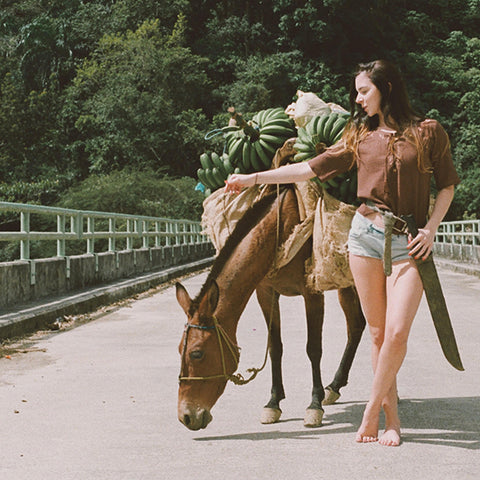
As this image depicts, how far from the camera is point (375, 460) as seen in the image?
177 inches

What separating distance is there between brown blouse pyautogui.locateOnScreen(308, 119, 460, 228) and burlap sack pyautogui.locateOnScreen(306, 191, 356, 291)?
738 mm

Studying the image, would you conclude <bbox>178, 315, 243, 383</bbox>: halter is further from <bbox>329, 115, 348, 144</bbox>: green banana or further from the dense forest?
the dense forest

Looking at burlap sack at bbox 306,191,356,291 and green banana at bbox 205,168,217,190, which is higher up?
green banana at bbox 205,168,217,190

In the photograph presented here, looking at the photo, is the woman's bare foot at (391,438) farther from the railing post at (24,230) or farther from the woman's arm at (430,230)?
the railing post at (24,230)

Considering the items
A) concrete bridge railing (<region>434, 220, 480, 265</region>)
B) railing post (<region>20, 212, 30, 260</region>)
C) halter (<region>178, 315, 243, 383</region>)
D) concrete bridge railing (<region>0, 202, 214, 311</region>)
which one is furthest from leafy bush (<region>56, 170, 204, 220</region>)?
halter (<region>178, 315, 243, 383</region>)

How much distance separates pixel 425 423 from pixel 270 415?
0.93 meters

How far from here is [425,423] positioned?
211 inches

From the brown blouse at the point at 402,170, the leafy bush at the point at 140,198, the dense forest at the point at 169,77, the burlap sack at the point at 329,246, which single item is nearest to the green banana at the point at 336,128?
the burlap sack at the point at 329,246

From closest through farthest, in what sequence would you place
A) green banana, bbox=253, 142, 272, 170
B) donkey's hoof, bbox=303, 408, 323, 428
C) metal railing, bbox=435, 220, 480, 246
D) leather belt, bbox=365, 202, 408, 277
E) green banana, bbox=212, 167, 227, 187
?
leather belt, bbox=365, 202, 408, 277
donkey's hoof, bbox=303, 408, 323, 428
green banana, bbox=253, 142, 272, 170
green banana, bbox=212, 167, 227, 187
metal railing, bbox=435, 220, 480, 246

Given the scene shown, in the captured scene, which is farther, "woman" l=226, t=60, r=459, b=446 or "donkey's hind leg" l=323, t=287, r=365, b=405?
"donkey's hind leg" l=323, t=287, r=365, b=405

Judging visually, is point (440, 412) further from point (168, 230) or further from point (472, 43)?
point (472, 43)

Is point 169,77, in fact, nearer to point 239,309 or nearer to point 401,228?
point 239,309

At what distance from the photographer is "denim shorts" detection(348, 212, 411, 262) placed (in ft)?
15.1

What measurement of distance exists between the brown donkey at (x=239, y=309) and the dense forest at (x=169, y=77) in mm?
34527
